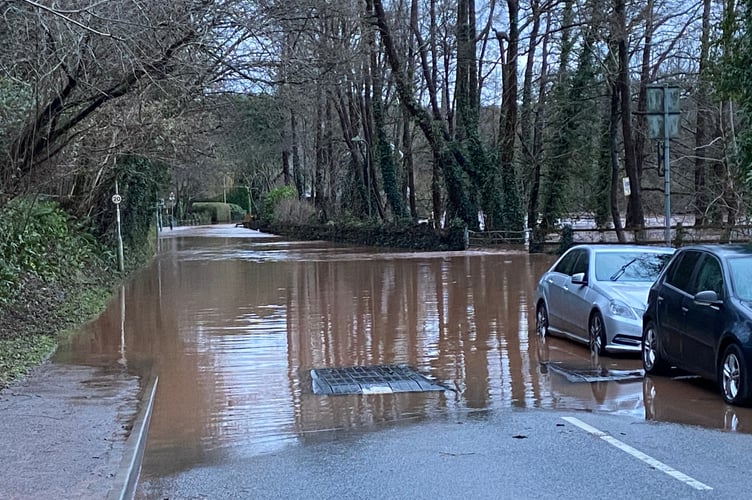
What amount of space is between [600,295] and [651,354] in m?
1.78

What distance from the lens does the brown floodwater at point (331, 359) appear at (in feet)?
29.5

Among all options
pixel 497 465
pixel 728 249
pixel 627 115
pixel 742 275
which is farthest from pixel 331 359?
pixel 627 115

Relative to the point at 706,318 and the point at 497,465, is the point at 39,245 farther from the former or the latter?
the point at 497,465

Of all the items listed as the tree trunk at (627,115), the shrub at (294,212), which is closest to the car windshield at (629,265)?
the tree trunk at (627,115)

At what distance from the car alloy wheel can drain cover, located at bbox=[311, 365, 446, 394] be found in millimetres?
3053

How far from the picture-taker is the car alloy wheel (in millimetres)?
8773

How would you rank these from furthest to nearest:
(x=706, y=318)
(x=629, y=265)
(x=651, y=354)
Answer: (x=629, y=265) → (x=651, y=354) → (x=706, y=318)

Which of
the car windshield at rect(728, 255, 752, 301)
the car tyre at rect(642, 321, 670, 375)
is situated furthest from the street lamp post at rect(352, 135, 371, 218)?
the car windshield at rect(728, 255, 752, 301)

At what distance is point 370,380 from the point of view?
1130 centimetres

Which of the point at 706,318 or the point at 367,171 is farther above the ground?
the point at 367,171

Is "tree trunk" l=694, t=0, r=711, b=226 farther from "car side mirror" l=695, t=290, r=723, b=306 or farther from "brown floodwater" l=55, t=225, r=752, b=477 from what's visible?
"car side mirror" l=695, t=290, r=723, b=306

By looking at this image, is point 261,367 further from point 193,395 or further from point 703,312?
point 703,312

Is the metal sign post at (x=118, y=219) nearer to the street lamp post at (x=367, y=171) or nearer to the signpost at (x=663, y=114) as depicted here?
the signpost at (x=663, y=114)

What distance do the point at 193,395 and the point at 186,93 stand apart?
5.80 metres
